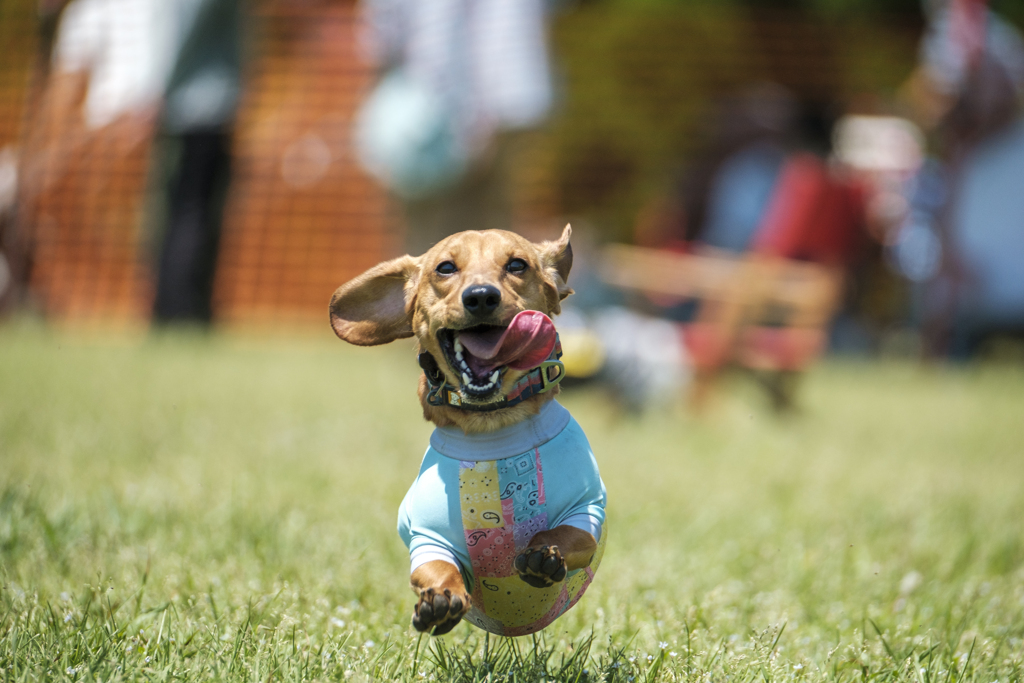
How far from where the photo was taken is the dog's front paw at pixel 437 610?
4.31 feet

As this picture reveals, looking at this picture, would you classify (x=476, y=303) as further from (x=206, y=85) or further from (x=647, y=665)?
(x=206, y=85)

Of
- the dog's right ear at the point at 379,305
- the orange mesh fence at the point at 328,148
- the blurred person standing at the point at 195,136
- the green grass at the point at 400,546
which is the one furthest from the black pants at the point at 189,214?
the dog's right ear at the point at 379,305

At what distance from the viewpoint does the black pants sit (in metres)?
6.32

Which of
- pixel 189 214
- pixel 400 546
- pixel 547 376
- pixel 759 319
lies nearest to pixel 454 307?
pixel 547 376

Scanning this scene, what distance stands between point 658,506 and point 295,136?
765 cm

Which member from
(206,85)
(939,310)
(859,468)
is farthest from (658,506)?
(939,310)

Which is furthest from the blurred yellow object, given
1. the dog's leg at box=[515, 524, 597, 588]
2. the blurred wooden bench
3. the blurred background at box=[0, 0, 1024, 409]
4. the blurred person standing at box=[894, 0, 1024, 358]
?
the blurred person standing at box=[894, 0, 1024, 358]

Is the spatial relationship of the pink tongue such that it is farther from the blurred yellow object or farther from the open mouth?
the blurred yellow object

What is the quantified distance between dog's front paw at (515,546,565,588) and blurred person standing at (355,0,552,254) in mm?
3873

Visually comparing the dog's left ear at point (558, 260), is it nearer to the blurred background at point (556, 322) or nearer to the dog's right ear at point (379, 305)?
the dog's right ear at point (379, 305)

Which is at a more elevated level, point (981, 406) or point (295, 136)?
point (295, 136)

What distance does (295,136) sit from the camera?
31.6 ft

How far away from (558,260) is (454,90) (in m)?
3.69

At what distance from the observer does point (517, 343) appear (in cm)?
141
